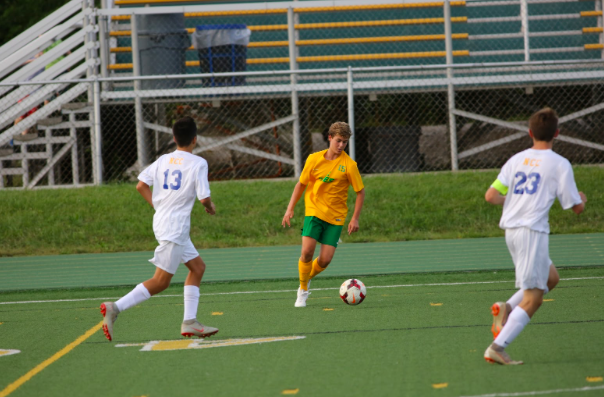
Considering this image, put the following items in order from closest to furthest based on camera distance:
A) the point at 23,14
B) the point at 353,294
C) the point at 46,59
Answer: the point at 353,294, the point at 46,59, the point at 23,14

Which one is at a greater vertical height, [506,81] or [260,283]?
[506,81]

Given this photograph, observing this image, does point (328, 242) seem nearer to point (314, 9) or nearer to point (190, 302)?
point (190, 302)

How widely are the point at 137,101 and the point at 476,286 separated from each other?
30.8ft

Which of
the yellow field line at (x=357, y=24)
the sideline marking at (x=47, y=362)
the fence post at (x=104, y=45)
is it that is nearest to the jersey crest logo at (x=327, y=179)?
the sideline marking at (x=47, y=362)

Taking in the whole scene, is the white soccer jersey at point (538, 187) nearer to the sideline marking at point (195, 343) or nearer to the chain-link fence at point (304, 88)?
the sideline marking at point (195, 343)

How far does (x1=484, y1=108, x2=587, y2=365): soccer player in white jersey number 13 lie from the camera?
4.80m

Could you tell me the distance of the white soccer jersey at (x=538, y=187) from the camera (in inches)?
189

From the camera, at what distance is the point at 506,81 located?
15375mm

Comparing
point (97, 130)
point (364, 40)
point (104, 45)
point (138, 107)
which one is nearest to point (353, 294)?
point (97, 130)

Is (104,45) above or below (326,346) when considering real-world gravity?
above

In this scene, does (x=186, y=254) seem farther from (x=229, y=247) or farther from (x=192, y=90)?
(x=192, y=90)

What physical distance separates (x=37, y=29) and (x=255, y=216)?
7148 mm

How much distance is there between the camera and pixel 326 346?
5773mm

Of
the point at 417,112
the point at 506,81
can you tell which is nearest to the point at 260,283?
the point at 506,81
